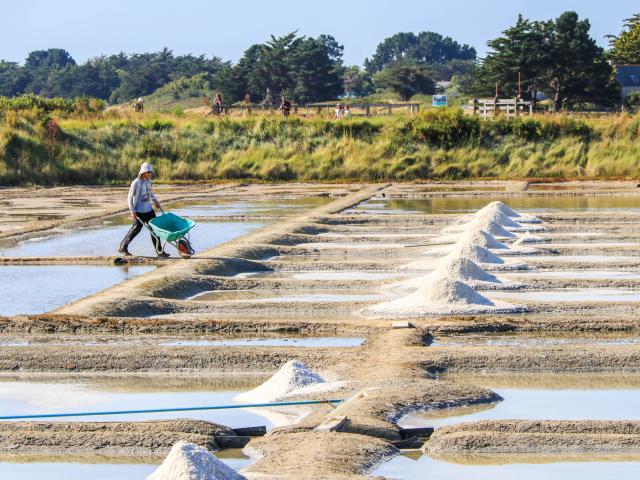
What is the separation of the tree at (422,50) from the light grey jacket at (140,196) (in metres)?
139

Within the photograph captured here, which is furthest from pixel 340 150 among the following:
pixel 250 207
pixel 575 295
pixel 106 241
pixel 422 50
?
pixel 422 50

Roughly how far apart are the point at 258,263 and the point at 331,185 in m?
14.9

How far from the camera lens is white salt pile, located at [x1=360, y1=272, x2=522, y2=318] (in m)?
10.9

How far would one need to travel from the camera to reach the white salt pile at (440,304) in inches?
431

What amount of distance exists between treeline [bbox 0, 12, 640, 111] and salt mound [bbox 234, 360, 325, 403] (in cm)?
3573

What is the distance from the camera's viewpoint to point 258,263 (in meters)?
14.9

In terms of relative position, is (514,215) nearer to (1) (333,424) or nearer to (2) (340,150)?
(1) (333,424)

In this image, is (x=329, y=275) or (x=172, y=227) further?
(x=172, y=227)

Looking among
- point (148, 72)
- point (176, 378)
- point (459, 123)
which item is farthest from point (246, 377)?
point (148, 72)

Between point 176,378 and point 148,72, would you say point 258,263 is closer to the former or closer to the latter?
point 176,378

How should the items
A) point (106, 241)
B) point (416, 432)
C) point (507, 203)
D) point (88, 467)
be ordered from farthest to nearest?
point (507, 203)
point (106, 241)
point (416, 432)
point (88, 467)

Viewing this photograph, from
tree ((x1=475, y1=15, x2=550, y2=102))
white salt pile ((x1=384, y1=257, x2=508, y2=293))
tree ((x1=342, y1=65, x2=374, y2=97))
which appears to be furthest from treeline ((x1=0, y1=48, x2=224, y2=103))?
white salt pile ((x1=384, y1=257, x2=508, y2=293))

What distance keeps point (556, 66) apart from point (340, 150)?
2001 centimetres

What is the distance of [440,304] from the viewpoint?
36.2ft
